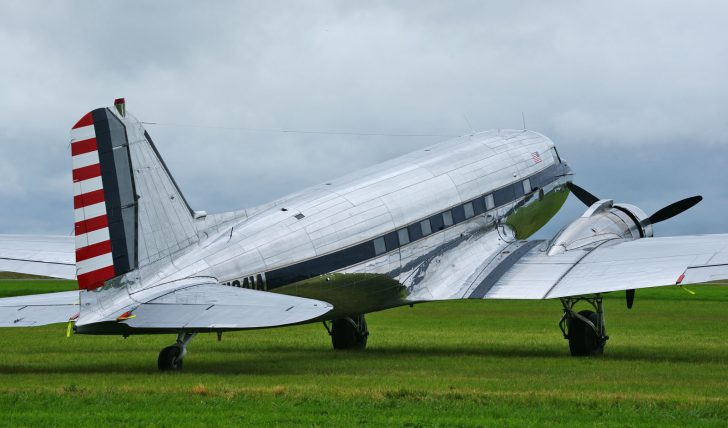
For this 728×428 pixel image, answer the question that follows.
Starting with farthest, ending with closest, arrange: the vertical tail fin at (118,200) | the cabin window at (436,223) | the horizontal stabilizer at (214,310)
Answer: the cabin window at (436,223)
the vertical tail fin at (118,200)
the horizontal stabilizer at (214,310)

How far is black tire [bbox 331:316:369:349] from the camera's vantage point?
26.3 metres

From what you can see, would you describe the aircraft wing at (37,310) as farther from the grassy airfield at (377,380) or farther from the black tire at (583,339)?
the black tire at (583,339)

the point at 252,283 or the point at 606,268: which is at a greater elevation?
the point at 252,283

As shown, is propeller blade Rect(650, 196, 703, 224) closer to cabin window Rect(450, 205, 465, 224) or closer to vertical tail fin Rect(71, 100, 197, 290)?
cabin window Rect(450, 205, 465, 224)

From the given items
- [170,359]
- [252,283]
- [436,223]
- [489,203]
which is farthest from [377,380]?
[489,203]

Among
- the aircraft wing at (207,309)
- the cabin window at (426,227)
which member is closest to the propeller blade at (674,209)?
the cabin window at (426,227)

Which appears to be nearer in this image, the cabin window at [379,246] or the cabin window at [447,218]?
the cabin window at [379,246]

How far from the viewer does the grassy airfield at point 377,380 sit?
13.8 meters

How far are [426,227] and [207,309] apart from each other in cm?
786

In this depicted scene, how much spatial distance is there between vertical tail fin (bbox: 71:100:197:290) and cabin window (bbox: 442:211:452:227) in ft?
23.3

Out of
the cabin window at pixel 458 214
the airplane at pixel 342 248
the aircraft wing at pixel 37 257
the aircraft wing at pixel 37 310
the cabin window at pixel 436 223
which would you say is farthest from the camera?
the cabin window at pixel 458 214

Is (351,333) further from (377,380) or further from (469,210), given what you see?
(377,380)

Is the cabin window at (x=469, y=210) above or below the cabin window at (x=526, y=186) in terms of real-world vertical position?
below

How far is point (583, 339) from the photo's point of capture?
77.2 ft
